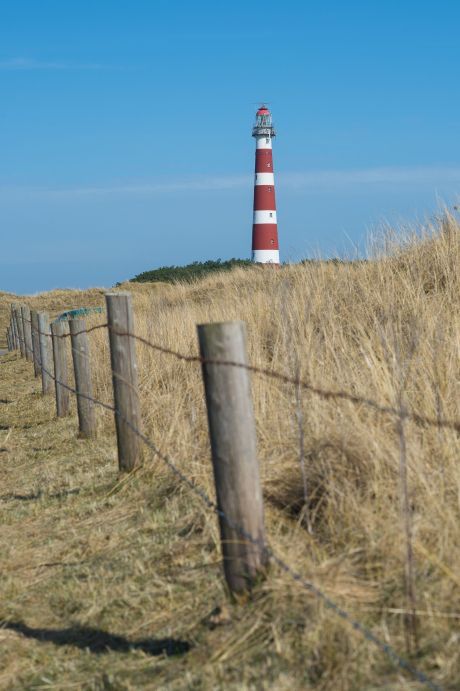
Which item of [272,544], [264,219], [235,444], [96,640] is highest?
[264,219]

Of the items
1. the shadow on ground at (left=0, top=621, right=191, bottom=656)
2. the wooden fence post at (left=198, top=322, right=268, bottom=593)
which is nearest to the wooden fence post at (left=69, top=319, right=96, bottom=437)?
the shadow on ground at (left=0, top=621, right=191, bottom=656)

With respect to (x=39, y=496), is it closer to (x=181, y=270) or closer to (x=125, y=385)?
Result: (x=125, y=385)

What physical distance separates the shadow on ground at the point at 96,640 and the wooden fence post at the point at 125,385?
207cm

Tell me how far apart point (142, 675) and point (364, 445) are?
145cm

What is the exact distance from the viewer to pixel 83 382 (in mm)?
7535

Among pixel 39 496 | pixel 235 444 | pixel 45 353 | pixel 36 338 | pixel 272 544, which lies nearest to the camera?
pixel 235 444


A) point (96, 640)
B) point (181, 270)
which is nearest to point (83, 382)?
point (96, 640)

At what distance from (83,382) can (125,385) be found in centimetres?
198

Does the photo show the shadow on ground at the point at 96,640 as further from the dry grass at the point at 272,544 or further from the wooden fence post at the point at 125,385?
the wooden fence post at the point at 125,385

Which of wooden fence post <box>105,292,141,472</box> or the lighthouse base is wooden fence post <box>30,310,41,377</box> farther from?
the lighthouse base

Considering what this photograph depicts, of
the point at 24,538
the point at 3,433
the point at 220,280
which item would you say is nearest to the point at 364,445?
the point at 24,538

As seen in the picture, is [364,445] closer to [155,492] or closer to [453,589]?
[453,589]

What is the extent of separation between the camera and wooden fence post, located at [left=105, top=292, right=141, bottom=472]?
5.63 m

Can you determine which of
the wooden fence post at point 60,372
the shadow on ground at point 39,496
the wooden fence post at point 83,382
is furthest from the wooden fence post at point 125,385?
the wooden fence post at point 60,372
